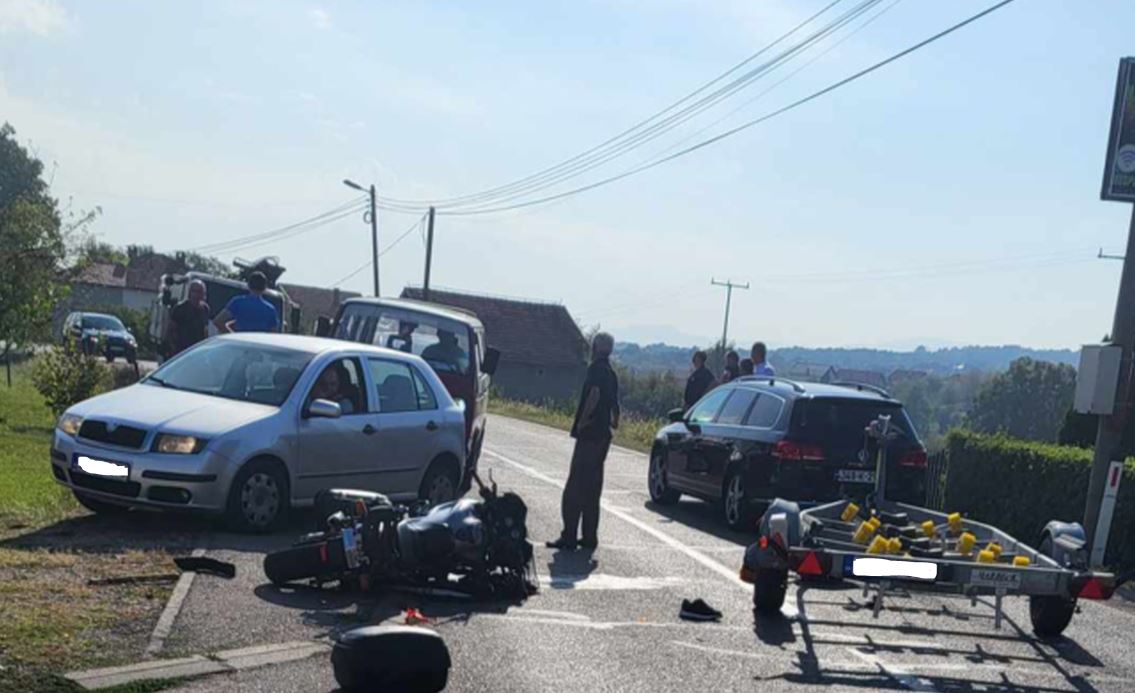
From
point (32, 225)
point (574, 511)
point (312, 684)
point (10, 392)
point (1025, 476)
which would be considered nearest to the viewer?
point (312, 684)

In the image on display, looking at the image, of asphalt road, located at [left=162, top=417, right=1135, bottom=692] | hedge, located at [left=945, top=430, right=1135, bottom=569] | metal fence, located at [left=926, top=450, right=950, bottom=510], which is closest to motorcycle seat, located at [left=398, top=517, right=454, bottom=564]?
asphalt road, located at [left=162, top=417, right=1135, bottom=692]

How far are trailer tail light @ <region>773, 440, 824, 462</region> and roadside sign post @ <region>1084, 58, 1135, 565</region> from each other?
2935 millimetres

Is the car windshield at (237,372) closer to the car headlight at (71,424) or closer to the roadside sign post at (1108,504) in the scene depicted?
the car headlight at (71,424)

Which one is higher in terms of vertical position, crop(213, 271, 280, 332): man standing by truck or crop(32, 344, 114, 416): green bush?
crop(213, 271, 280, 332): man standing by truck

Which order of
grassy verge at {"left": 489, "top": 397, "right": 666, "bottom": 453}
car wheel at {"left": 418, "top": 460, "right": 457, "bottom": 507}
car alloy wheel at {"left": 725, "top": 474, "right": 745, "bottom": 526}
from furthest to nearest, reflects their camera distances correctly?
grassy verge at {"left": 489, "top": 397, "right": 666, "bottom": 453}
car alloy wheel at {"left": 725, "top": 474, "right": 745, "bottom": 526}
car wheel at {"left": 418, "top": 460, "right": 457, "bottom": 507}

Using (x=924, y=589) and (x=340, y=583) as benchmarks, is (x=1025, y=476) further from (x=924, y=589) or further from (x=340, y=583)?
(x=340, y=583)

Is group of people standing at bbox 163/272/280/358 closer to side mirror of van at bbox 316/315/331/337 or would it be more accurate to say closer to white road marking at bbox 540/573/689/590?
side mirror of van at bbox 316/315/331/337

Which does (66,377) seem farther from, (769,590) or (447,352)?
(769,590)

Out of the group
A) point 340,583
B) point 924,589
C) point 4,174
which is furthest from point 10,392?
point 4,174

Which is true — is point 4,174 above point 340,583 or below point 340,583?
above

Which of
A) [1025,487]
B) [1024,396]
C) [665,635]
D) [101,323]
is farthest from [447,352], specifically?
[1024,396]

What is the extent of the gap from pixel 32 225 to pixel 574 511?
13681 mm

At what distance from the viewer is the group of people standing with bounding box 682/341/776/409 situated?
21.7 metres

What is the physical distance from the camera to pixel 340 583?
1012cm
